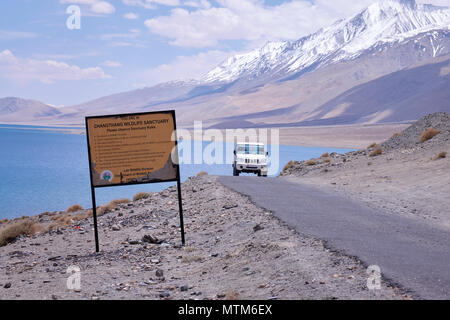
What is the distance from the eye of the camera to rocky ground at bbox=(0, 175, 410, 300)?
248 inches

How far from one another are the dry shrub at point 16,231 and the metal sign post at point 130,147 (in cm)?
630

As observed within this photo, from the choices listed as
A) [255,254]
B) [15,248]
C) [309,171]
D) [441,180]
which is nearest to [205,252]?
[255,254]

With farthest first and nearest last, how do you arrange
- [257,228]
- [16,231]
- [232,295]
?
[16,231] < [257,228] < [232,295]

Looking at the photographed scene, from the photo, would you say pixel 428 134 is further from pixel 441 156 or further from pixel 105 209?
pixel 105 209

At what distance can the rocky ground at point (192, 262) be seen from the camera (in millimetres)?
6305

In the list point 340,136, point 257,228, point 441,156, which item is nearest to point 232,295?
point 257,228

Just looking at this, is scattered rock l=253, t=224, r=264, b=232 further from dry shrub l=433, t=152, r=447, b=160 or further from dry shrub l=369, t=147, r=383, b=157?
dry shrub l=369, t=147, r=383, b=157

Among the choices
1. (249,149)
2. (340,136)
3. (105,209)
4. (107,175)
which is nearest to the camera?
(107,175)

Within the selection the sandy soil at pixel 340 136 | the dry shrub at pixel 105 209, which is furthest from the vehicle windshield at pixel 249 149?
the sandy soil at pixel 340 136

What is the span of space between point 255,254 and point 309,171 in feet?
68.2

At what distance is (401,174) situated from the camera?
2153 cm

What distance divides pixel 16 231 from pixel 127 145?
7401 mm

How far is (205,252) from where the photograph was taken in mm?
9398
